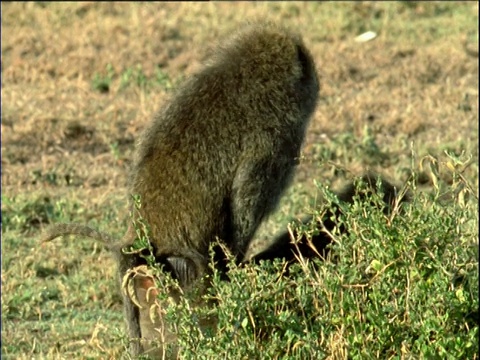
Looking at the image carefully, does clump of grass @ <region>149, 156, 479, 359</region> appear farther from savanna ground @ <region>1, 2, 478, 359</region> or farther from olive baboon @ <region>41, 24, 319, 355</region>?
olive baboon @ <region>41, 24, 319, 355</region>

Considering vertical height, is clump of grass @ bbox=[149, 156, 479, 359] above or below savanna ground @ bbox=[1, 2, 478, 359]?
above

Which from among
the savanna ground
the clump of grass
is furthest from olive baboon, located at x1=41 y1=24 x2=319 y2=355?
the clump of grass

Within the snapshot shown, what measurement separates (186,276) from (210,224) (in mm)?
285

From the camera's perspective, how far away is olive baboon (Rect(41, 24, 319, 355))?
4.61m

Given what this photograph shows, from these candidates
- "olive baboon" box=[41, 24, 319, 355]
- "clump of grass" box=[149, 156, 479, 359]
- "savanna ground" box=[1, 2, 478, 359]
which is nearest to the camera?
"clump of grass" box=[149, 156, 479, 359]

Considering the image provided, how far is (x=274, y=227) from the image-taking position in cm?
692

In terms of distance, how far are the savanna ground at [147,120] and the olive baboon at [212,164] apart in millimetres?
313

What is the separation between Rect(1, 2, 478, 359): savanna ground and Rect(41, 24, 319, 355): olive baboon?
31 centimetres

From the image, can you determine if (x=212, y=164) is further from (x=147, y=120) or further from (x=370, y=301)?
(x=147, y=120)

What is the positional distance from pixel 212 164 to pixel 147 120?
386cm

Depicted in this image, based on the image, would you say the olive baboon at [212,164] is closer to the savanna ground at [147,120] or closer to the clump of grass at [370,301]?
the savanna ground at [147,120]

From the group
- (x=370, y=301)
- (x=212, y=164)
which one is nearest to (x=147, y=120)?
(x=212, y=164)

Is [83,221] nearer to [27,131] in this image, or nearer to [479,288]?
[27,131]

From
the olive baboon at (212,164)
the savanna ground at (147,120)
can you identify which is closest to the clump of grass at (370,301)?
the savanna ground at (147,120)
